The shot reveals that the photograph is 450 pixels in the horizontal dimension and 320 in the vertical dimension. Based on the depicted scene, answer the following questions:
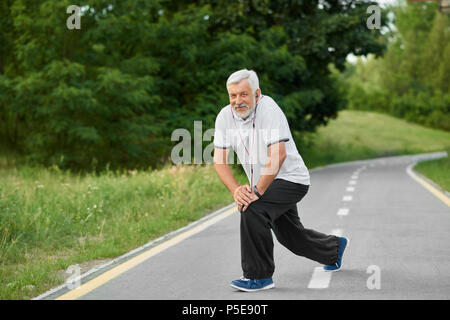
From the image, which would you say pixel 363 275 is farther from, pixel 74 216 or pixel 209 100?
pixel 209 100

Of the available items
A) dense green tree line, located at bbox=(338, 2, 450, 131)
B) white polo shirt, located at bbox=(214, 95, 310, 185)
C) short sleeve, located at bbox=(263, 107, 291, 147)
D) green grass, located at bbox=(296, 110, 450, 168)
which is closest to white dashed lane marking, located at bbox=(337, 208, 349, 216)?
white polo shirt, located at bbox=(214, 95, 310, 185)

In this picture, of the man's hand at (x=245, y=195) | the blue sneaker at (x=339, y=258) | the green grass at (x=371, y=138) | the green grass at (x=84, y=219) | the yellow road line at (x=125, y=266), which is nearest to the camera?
the man's hand at (x=245, y=195)

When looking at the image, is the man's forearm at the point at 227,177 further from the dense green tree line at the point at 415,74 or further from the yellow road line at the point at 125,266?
the dense green tree line at the point at 415,74

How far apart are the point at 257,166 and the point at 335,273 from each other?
1.63 metres

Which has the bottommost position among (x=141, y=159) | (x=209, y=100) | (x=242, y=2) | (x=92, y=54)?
(x=141, y=159)

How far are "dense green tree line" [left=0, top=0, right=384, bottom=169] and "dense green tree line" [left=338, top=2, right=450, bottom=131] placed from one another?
57.9 metres

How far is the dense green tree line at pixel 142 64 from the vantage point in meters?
19.8

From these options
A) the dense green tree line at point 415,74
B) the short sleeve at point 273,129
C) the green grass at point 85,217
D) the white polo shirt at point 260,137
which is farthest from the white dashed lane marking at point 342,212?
the dense green tree line at point 415,74

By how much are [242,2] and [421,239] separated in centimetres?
1885

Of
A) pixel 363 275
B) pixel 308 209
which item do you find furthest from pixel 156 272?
pixel 308 209

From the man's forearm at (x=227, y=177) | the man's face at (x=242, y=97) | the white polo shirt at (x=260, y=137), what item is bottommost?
the man's forearm at (x=227, y=177)

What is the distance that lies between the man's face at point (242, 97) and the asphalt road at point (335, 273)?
A: 1619 mm

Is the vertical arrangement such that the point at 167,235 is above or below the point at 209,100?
below
